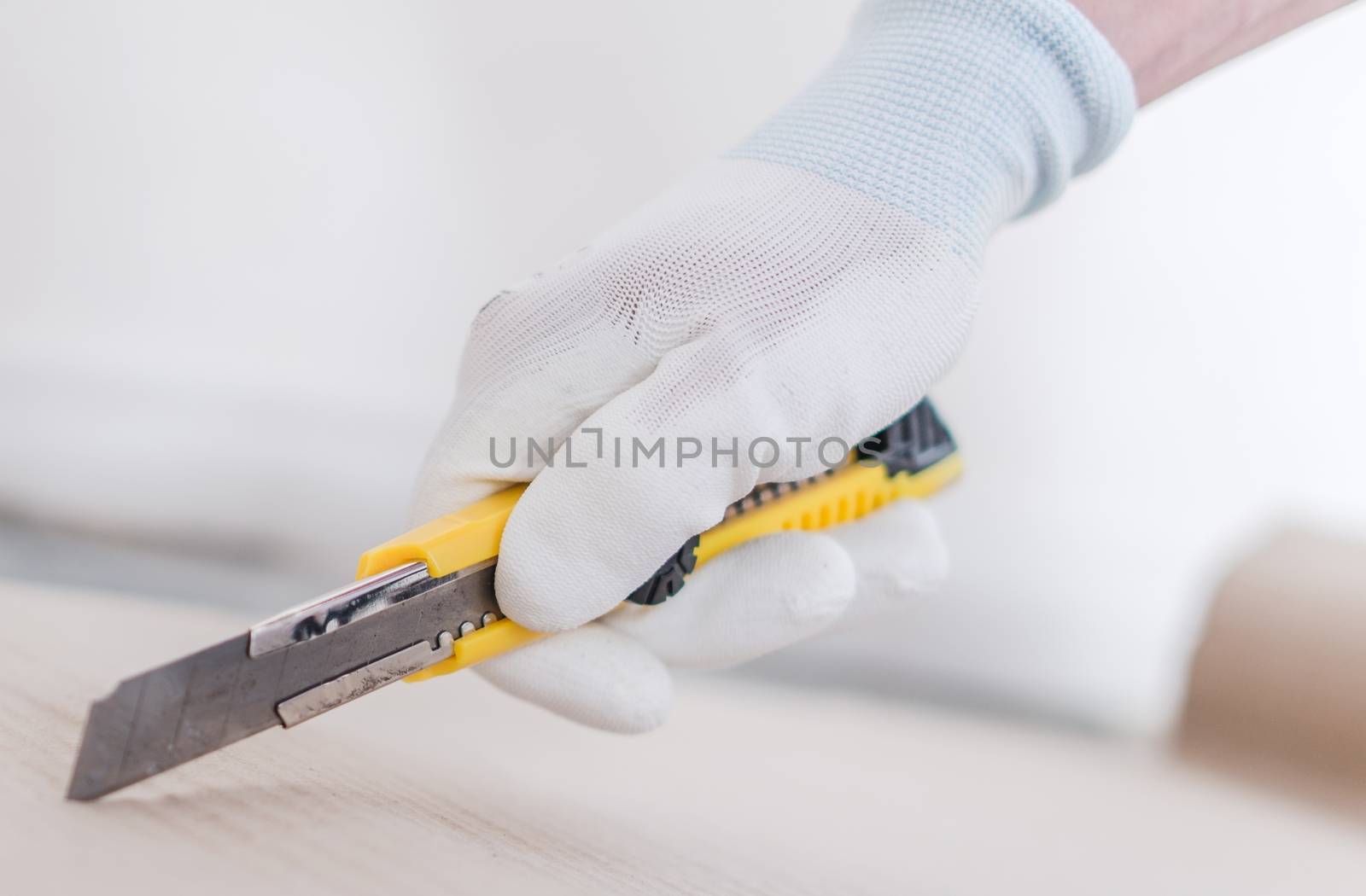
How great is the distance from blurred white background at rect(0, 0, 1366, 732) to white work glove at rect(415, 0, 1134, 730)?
22.0 inches

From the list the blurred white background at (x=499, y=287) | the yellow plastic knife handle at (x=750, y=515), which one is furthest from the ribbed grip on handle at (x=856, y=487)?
the blurred white background at (x=499, y=287)

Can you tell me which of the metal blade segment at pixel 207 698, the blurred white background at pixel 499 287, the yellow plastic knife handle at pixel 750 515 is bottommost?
the metal blade segment at pixel 207 698

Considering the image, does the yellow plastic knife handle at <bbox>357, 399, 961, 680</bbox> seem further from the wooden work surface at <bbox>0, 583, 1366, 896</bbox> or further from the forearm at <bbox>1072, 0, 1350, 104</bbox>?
the forearm at <bbox>1072, 0, 1350, 104</bbox>

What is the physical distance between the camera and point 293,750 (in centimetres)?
59

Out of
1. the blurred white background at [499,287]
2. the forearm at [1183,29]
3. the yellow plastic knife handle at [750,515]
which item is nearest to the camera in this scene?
the yellow plastic knife handle at [750,515]

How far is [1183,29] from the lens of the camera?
28.2 inches

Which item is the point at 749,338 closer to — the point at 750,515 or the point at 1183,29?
the point at 750,515

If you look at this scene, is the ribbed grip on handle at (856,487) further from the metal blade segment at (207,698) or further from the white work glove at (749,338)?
the metal blade segment at (207,698)

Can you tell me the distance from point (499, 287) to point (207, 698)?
2.79 ft

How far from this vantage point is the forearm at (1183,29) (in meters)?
0.69

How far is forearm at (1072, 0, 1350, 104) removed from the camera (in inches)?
27.3

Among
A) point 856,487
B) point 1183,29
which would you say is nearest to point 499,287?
point 856,487

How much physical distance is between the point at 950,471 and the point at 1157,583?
80cm

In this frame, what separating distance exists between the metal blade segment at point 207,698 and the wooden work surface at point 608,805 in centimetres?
2
